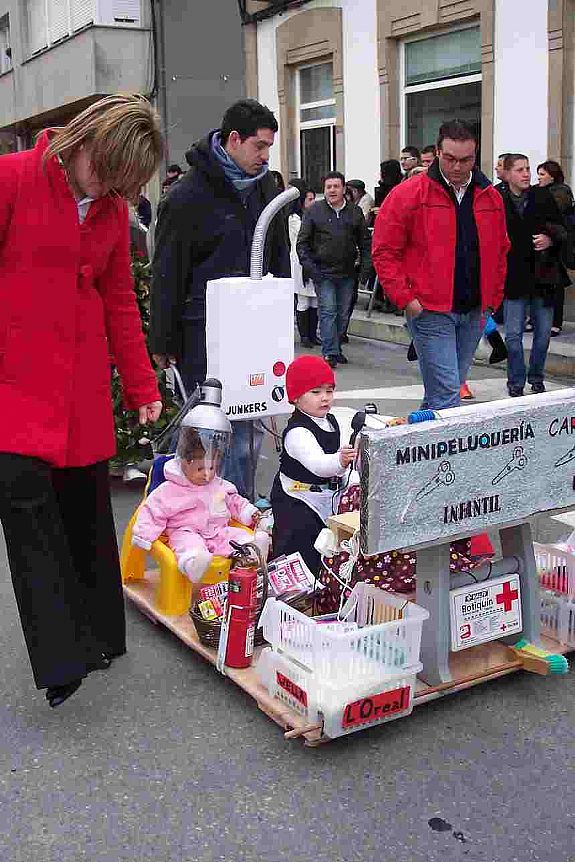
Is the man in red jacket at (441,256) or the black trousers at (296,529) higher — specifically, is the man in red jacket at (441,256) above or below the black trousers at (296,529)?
above

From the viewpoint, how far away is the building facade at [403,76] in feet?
37.5

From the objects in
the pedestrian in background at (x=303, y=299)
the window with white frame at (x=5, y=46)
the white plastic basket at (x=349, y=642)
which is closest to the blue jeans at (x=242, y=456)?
the white plastic basket at (x=349, y=642)

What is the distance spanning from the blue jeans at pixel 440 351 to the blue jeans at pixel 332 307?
487 cm

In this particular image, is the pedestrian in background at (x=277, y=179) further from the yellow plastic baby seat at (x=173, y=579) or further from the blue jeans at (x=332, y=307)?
the yellow plastic baby seat at (x=173, y=579)

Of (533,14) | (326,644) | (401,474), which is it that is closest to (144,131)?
(401,474)

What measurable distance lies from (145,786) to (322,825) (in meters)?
0.54

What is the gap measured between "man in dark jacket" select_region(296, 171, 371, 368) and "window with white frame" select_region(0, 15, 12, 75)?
64.7ft

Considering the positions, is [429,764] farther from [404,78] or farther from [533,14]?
[404,78]

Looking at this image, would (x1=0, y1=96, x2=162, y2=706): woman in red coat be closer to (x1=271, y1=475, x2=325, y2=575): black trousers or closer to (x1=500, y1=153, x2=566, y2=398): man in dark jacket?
(x1=271, y1=475, x2=325, y2=575): black trousers

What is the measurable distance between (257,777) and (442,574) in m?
0.87

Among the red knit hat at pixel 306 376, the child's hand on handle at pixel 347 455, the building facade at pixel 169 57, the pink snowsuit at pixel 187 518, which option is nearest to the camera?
the child's hand on handle at pixel 347 455

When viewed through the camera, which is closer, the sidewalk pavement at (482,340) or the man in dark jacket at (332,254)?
the sidewalk pavement at (482,340)

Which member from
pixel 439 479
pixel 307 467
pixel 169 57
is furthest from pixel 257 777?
pixel 169 57

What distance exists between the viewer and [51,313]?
3332 mm
